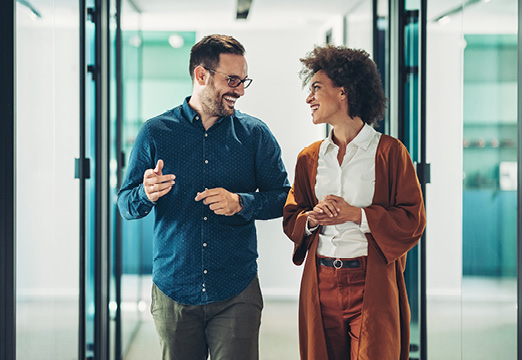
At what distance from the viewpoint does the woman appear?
1882mm

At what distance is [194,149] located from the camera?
1.95 metres

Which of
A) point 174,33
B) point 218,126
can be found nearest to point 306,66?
point 218,126

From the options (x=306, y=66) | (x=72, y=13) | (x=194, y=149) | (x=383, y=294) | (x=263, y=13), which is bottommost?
(x=383, y=294)

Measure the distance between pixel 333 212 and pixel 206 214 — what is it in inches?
16.5

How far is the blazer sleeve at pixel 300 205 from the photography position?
1.99 m

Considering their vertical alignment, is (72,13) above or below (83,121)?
above

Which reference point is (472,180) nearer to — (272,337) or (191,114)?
(191,114)

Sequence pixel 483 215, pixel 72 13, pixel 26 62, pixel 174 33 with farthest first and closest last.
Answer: pixel 174 33 < pixel 72 13 < pixel 483 215 < pixel 26 62

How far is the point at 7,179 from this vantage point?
1.88 m

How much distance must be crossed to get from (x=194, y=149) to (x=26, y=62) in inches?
26.9

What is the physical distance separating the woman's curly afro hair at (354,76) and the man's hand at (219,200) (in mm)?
536

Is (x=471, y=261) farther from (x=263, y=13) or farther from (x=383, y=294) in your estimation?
(x=263, y=13)

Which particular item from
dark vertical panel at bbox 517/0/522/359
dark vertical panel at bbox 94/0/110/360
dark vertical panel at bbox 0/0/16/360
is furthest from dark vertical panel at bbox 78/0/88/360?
dark vertical panel at bbox 517/0/522/359

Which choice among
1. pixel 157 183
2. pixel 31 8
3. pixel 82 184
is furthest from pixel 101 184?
pixel 157 183
